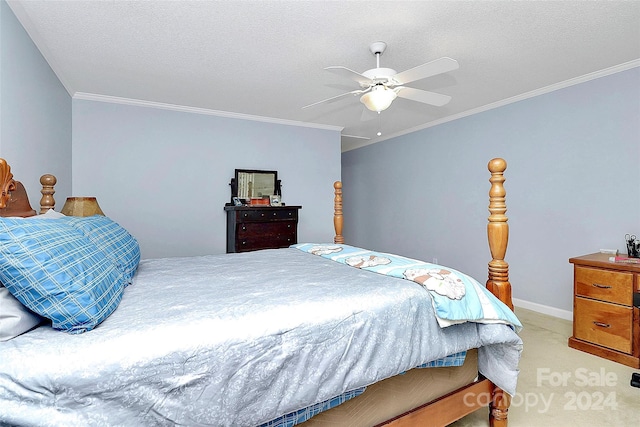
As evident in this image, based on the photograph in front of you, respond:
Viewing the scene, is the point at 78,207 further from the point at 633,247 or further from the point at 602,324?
the point at 633,247

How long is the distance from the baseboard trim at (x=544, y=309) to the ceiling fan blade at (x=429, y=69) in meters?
2.80

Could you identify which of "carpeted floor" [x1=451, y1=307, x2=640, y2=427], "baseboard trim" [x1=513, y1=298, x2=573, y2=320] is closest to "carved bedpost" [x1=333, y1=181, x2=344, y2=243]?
"carpeted floor" [x1=451, y1=307, x2=640, y2=427]

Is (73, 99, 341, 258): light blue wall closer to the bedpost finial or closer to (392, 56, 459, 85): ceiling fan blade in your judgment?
(392, 56, 459, 85): ceiling fan blade

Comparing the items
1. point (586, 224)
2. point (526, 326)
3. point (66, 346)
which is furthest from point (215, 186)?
point (586, 224)

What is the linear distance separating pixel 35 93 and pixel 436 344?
3.24 metres

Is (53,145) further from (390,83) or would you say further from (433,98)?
(433,98)

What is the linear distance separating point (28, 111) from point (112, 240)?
156 centimetres

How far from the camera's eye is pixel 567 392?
6.65 feet

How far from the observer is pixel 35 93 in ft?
8.11

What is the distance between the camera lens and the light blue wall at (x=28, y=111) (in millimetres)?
1975

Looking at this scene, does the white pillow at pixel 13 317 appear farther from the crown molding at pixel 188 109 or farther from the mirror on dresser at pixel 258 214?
the crown molding at pixel 188 109

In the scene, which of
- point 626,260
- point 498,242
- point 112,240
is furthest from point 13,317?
point 626,260

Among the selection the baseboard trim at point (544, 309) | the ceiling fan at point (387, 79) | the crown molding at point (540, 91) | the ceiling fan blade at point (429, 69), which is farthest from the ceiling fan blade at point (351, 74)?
the baseboard trim at point (544, 309)

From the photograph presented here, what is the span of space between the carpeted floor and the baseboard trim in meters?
0.71
